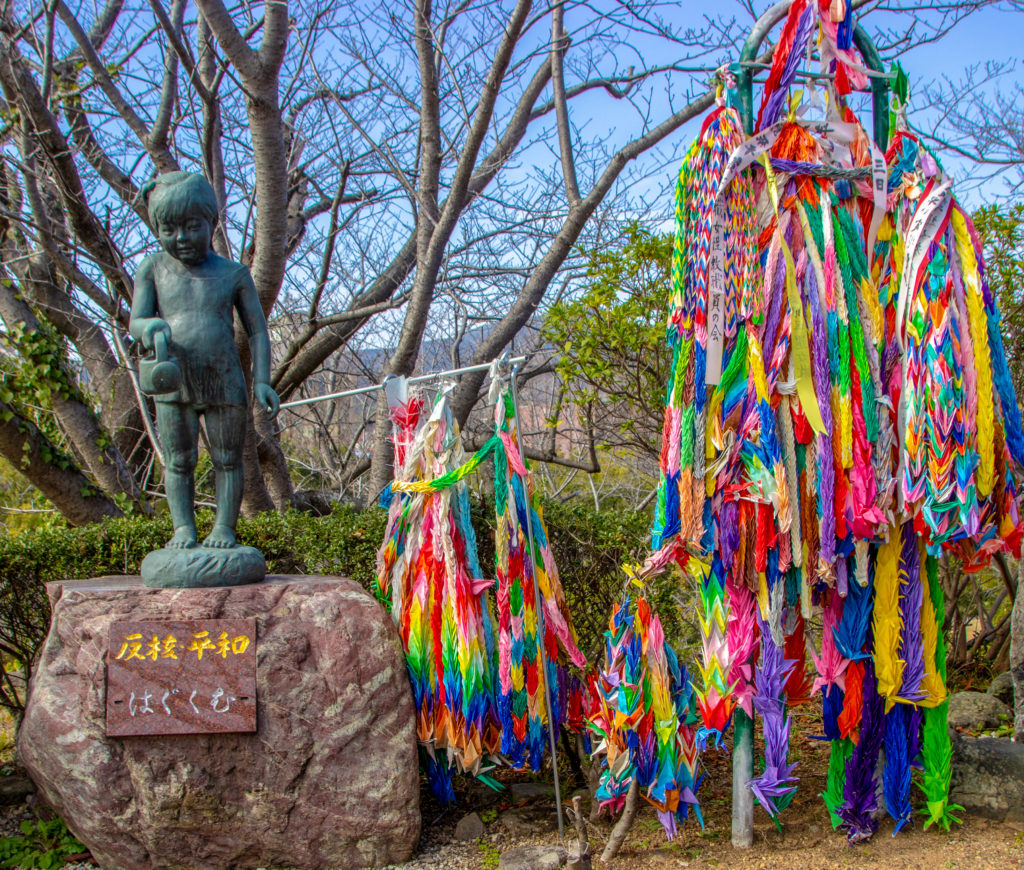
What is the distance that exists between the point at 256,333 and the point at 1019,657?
3.76 meters

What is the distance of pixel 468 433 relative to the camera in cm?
939

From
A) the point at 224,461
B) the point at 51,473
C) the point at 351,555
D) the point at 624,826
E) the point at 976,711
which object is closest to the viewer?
the point at 624,826

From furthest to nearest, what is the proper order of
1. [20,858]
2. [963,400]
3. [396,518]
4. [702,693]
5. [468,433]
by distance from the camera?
[468,433] < [396,518] < [20,858] < [702,693] < [963,400]

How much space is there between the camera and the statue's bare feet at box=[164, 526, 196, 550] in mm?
3461

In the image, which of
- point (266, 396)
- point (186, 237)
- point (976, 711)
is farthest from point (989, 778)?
point (186, 237)

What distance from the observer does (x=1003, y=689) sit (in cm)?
491

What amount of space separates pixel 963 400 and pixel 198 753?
2.96m

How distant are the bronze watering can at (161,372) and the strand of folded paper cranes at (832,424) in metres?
1.86

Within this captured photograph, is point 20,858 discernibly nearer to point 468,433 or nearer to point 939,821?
point 939,821

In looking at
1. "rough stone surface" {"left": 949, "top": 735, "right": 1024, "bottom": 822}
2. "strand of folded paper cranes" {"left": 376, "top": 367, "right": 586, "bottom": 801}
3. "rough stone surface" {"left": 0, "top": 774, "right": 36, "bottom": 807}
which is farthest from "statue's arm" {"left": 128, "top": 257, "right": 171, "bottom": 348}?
"rough stone surface" {"left": 949, "top": 735, "right": 1024, "bottom": 822}

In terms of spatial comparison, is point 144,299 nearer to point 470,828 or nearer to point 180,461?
point 180,461

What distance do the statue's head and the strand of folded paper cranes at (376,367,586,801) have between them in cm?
117

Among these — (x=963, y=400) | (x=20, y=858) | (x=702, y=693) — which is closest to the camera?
(x=963, y=400)

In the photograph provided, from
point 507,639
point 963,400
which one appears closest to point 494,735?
point 507,639
